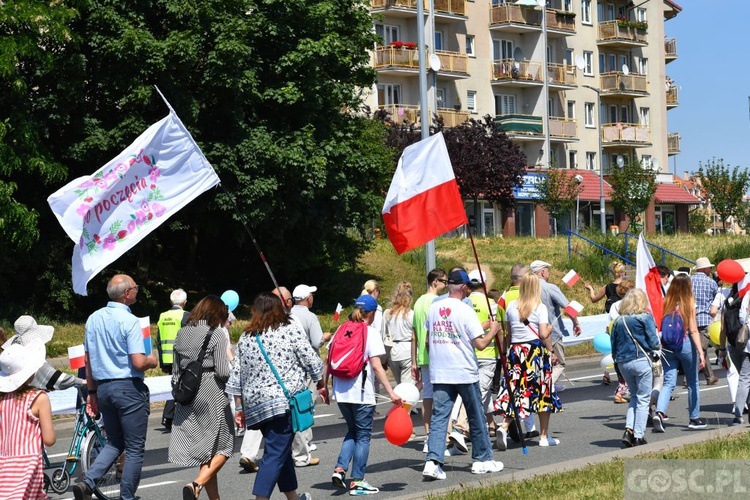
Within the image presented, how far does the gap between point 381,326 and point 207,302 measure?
16.7ft

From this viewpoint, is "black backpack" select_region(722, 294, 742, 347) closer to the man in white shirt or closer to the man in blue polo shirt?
the man in white shirt

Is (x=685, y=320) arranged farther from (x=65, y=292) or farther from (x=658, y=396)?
(x=65, y=292)

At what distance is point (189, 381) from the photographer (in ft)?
29.2

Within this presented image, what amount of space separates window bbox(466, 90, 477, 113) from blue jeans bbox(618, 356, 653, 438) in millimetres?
51101

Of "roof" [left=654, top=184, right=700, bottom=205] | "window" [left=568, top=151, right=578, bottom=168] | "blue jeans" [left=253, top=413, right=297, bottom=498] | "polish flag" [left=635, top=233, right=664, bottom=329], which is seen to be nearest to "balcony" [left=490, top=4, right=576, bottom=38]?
"window" [left=568, top=151, right=578, bottom=168]

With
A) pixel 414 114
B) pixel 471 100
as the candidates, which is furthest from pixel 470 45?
pixel 414 114

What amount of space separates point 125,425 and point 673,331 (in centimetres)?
607

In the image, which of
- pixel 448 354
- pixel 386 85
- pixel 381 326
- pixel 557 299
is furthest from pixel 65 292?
pixel 386 85

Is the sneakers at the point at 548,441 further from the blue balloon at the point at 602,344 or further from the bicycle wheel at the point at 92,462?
the bicycle wheel at the point at 92,462

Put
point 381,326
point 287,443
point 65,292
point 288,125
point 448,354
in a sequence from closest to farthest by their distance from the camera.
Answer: point 287,443 → point 448,354 → point 381,326 → point 65,292 → point 288,125

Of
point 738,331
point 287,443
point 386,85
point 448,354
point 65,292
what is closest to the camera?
point 287,443

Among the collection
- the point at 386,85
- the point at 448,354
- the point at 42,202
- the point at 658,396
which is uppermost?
the point at 386,85

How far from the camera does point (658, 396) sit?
12891 millimetres

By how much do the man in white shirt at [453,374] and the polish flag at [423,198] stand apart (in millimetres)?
1723
